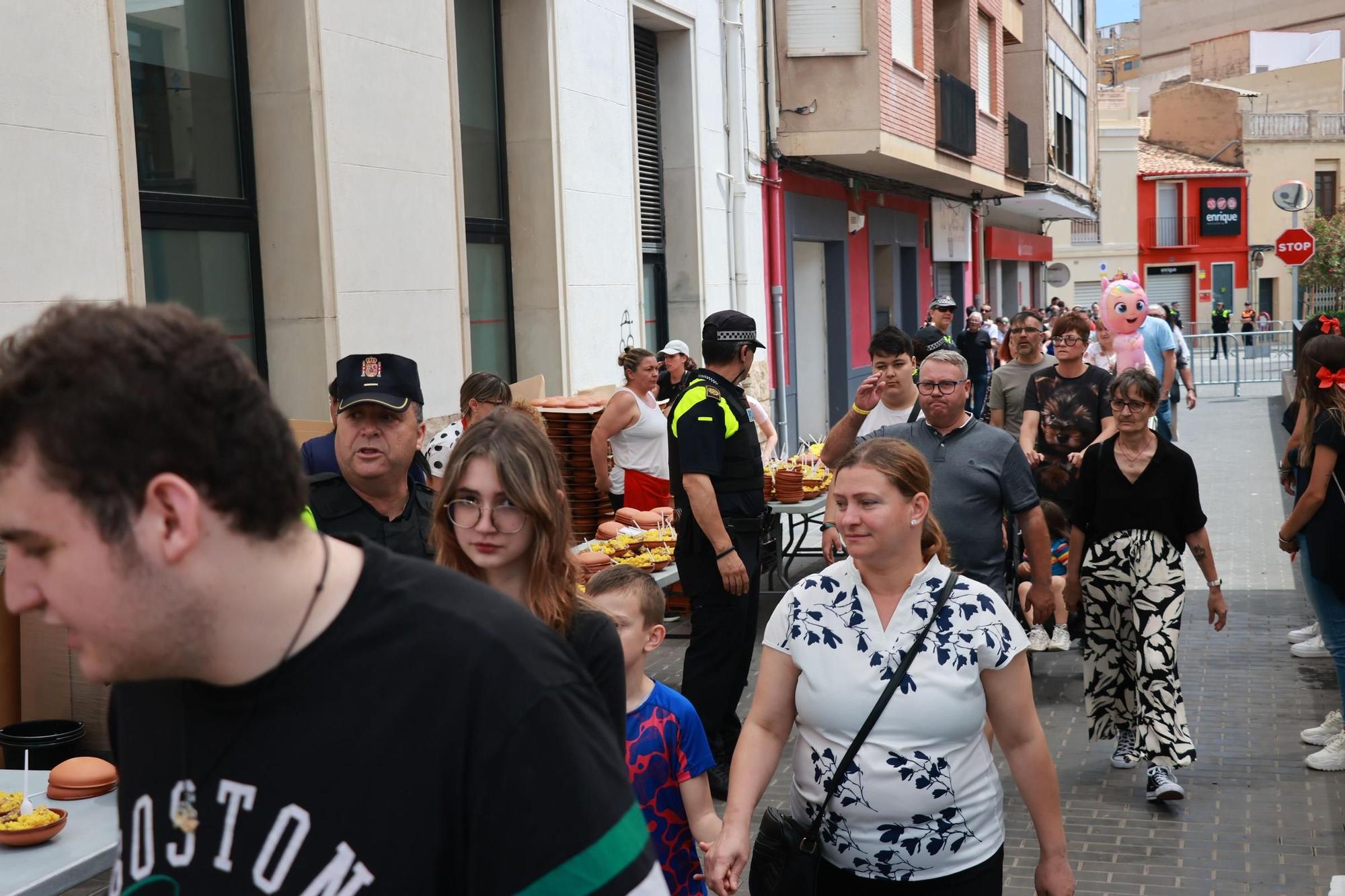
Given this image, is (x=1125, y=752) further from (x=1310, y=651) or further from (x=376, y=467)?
(x=376, y=467)

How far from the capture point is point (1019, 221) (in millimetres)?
39562

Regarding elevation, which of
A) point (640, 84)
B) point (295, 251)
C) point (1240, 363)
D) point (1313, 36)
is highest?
point (1313, 36)

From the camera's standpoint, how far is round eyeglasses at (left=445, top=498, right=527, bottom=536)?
9.91 feet

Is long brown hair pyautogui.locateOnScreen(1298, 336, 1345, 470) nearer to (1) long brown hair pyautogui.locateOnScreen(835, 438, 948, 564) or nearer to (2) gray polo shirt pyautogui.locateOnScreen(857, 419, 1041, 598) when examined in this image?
(2) gray polo shirt pyautogui.locateOnScreen(857, 419, 1041, 598)

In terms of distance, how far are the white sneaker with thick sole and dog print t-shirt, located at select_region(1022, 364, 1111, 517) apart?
204 cm

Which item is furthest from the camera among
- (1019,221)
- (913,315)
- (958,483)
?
(1019,221)

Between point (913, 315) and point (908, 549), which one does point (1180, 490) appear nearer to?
point (908, 549)

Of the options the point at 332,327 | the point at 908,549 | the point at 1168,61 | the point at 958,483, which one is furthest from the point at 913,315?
the point at 1168,61

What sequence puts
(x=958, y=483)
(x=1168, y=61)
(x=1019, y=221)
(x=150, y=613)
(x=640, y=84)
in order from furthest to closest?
(x=1168, y=61)
(x=1019, y=221)
(x=640, y=84)
(x=958, y=483)
(x=150, y=613)

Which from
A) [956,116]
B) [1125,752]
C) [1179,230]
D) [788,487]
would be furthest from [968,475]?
[1179,230]

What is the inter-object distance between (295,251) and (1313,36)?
72.4 m

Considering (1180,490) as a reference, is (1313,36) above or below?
above

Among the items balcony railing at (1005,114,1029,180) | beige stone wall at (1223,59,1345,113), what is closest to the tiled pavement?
balcony railing at (1005,114,1029,180)

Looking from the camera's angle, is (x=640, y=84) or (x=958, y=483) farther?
(x=640, y=84)
